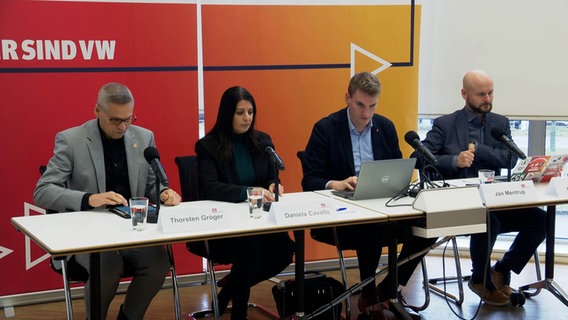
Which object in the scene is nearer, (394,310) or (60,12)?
(394,310)

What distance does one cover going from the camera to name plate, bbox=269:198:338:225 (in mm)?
3201

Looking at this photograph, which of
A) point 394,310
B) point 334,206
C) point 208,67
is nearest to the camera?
point 334,206

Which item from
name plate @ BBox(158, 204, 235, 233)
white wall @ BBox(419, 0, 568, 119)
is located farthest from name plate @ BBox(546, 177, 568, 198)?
name plate @ BBox(158, 204, 235, 233)

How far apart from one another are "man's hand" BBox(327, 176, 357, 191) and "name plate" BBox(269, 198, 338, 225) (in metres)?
0.55

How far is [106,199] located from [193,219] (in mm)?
500

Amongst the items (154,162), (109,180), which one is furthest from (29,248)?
(154,162)

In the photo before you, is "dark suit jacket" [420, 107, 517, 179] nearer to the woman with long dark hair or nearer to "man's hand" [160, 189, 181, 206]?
the woman with long dark hair

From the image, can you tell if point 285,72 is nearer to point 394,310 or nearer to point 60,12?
point 60,12

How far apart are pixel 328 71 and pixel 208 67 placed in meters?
0.82

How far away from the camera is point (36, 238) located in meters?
2.91

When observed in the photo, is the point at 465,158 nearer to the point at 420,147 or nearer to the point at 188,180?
the point at 420,147

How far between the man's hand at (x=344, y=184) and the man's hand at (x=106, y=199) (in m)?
1.17

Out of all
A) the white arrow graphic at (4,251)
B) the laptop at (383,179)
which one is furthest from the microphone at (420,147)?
the white arrow graphic at (4,251)

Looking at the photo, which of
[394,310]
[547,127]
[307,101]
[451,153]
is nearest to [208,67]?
[307,101]
